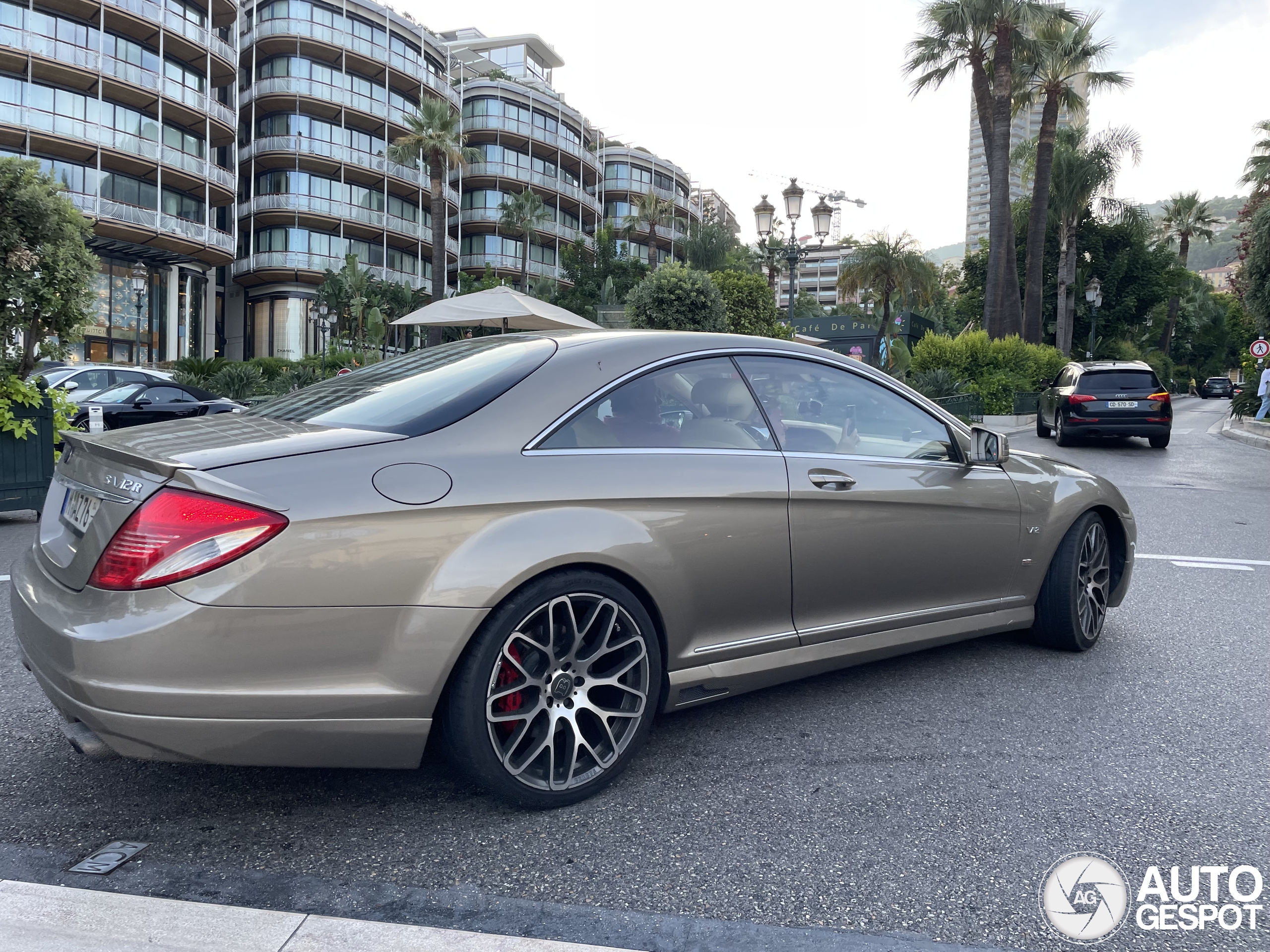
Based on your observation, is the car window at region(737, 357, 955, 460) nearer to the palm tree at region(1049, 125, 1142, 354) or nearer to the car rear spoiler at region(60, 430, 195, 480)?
the car rear spoiler at region(60, 430, 195, 480)

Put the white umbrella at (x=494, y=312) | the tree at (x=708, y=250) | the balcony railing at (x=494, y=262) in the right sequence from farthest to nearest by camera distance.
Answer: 1. the balcony railing at (x=494, y=262)
2. the tree at (x=708, y=250)
3. the white umbrella at (x=494, y=312)

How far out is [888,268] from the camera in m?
48.8

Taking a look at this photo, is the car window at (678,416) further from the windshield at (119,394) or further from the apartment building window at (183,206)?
the apartment building window at (183,206)

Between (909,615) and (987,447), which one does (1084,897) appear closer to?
(909,615)

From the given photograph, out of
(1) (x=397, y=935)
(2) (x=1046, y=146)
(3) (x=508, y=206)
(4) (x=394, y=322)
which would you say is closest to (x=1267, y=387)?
(2) (x=1046, y=146)

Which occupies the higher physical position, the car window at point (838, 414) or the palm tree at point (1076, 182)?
the palm tree at point (1076, 182)

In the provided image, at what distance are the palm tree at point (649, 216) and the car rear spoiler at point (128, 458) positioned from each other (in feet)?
210

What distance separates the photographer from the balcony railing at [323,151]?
165 feet

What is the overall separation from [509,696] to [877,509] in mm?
1561

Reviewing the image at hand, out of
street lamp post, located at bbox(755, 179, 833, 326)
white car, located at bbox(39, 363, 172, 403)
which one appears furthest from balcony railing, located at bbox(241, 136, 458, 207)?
street lamp post, located at bbox(755, 179, 833, 326)

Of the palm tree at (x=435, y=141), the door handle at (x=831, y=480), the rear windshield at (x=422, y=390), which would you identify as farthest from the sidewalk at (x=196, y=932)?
the palm tree at (x=435, y=141)

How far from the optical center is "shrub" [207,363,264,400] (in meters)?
26.5

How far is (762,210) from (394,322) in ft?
24.4

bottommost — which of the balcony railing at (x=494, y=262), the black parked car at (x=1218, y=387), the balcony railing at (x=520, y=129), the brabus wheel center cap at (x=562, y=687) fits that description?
the brabus wheel center cap at (x=562, y=687)
